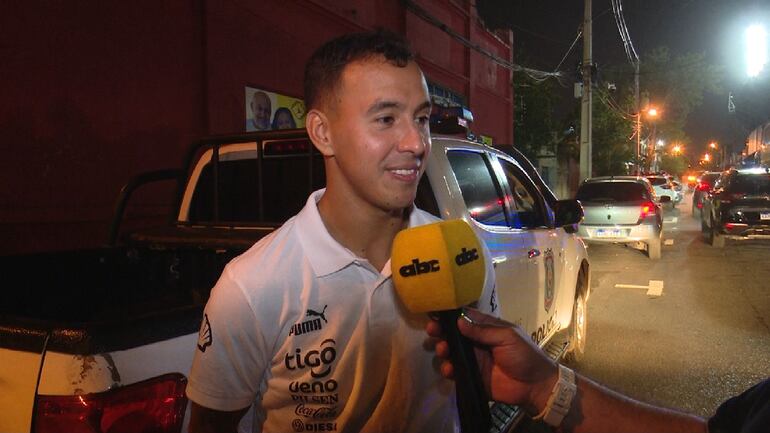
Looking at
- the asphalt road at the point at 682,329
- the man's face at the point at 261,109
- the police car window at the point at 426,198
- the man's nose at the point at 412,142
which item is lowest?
the asphalt road at the point at 682,329

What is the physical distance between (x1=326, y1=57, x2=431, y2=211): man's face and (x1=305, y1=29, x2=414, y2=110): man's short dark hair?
2 cm

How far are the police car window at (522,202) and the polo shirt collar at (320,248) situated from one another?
2.45 m

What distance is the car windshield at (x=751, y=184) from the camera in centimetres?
1230

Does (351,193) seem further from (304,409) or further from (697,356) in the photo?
(697,356)

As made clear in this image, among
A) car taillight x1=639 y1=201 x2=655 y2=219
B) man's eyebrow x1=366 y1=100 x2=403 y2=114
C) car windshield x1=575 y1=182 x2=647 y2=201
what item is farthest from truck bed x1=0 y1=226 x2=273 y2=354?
car windshield x1=575 y1=182 x2=647 y2=201

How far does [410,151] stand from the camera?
5.24ft

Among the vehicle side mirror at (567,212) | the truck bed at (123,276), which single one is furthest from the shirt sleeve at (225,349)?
the vehicle side mirror at (567,212)

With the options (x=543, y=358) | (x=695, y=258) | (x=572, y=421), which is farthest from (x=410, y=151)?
(x=695, y=258)

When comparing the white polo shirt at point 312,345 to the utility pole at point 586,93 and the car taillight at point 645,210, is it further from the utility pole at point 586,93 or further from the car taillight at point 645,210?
the utility pole at point 586,93

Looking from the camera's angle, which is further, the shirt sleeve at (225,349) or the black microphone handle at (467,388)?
the shirt sleeve at (225,349)

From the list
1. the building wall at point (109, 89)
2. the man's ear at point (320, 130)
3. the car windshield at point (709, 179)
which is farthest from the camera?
the car windshield at point (709, 179)

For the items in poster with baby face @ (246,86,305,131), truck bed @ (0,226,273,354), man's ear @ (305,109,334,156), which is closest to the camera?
man's ear @ (305,109,334,156)

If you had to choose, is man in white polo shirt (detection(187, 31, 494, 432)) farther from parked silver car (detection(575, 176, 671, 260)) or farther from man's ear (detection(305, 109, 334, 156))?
parked silver car (detection(575, 176, 671, 260))

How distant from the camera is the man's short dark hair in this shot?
1.60 m
